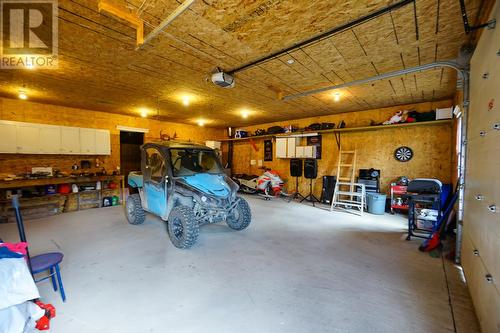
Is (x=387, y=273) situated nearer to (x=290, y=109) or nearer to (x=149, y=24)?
(x=149, y=24)

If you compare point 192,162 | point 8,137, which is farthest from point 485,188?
point 8,137

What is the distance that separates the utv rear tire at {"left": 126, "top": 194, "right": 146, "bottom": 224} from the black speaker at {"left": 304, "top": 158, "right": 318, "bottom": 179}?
15.8 feet

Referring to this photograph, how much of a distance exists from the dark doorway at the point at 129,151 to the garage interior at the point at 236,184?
3.08 ft

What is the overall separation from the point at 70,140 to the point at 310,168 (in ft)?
22.3

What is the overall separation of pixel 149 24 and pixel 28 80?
3.34m

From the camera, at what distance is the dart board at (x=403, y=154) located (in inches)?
207

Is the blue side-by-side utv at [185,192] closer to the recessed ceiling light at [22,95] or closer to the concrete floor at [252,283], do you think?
the concrete floor at [252,283]

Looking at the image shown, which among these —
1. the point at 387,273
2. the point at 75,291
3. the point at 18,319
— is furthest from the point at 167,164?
the point at 387,273

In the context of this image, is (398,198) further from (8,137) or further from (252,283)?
(8,137)

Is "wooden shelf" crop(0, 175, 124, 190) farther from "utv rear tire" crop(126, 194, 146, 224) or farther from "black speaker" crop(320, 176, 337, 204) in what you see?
Answer: "black speaker" crop(320, 176, 337, 204)

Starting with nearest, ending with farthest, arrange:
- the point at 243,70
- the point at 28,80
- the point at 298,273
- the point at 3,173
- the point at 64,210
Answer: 1. the point at 298,273
2. the point at 243,70
3. the point at 28,80
4. the point at 3,173
5. the point at 64,210

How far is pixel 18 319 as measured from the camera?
114 cm

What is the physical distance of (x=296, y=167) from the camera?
718 cm

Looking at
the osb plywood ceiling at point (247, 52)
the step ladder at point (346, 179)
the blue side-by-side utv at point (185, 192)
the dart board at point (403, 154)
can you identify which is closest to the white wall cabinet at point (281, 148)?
the step ladder at point (346, 179)
